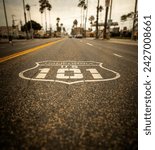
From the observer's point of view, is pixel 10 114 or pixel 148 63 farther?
pixel 148 63

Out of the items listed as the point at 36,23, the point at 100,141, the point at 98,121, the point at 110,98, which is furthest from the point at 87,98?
the point at 36,23

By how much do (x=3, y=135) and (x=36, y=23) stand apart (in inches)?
4198

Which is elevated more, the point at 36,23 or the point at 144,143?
the point at 36,23

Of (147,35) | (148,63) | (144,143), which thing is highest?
(147,35)

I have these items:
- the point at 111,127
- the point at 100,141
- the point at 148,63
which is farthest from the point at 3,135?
the point at 148,63

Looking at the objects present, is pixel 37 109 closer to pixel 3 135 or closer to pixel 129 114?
pixel 3 135

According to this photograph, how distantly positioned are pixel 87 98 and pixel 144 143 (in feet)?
3.19

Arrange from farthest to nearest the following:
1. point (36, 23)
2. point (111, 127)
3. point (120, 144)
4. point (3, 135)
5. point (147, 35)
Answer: point (36, 23) < point (147, 35) < point (111, 127) < point (3, 135) < point (120, 144)

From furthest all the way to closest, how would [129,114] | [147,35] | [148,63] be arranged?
[147,35], [148,63], [129,114]

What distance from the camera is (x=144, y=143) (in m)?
1.15

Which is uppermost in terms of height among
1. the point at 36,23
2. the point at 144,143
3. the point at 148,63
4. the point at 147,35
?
the point at 36,23

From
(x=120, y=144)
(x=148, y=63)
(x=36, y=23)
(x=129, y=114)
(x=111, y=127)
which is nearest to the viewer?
(x=120, y=144)

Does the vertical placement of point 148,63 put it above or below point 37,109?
above

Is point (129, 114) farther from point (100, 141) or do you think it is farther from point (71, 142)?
point (71, 142)
